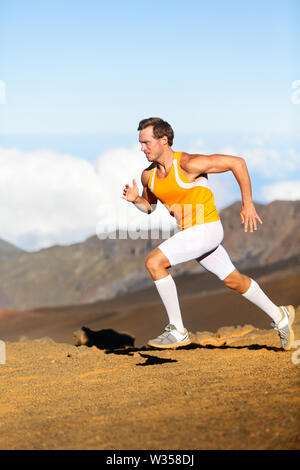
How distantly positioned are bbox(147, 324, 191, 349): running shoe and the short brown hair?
5.96 ft

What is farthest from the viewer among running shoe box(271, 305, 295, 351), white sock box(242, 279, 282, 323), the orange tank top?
running shoe box(271, 305, 295, 351)

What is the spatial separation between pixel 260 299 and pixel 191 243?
1.07m

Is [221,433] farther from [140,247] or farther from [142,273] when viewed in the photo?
[140,247]

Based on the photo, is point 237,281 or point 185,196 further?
point 237,281

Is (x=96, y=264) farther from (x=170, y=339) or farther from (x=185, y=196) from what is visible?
(x=185, y=196)

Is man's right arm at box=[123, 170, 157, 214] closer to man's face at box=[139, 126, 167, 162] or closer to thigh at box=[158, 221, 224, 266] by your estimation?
man's face at box=[139, 126, 167, 162]

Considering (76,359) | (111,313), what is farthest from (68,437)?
(111,313)

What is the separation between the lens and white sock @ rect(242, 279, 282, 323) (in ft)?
21.6

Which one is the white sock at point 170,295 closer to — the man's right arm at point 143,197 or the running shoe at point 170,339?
the running shoe at point 170,339

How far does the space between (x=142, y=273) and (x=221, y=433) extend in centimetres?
6769

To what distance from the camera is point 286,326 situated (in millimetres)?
6766

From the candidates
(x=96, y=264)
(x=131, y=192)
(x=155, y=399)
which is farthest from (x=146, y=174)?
(x=96, y=264)

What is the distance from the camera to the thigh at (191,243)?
6.10m

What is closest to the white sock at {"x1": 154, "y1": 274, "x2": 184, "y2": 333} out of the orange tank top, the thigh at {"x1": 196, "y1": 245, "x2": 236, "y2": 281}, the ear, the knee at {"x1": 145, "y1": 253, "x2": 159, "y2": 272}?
the knee at {"x1": 145, "y1": 253, "x2": 159, "y2": 272}
